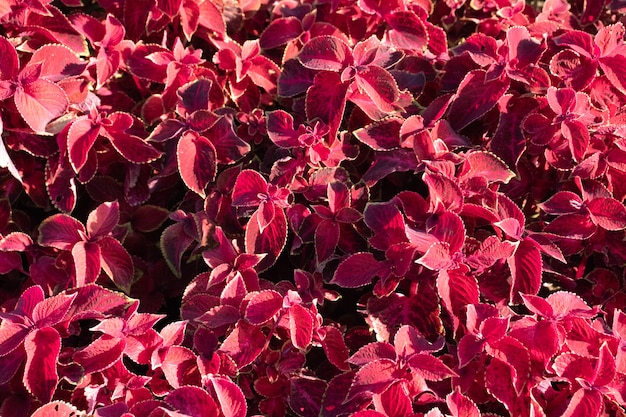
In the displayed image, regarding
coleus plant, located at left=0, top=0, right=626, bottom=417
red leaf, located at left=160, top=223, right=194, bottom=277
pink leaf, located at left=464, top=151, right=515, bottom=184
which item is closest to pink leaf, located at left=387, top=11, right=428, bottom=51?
coleus plant, located at left=0, top=0, right=626, bottom=417

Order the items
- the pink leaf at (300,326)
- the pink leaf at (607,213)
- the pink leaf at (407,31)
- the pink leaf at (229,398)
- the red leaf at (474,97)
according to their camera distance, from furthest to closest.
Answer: the pink leaf at (407,31), the red leaf at (474,97), the pink leaf at (607,213), the pink leaf at (300,326), the pink leaf at (229,398)

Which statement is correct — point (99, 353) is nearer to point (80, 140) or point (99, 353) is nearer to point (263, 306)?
point (263, 306)

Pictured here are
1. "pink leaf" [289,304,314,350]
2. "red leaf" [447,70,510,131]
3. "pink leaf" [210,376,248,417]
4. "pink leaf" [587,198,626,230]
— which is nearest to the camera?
"pink leaf" [210,376,248,417]

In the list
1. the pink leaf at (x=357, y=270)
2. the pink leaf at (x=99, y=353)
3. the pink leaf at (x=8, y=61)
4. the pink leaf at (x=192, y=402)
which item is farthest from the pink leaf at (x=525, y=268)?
the pink leaf at (x=8, y=61)

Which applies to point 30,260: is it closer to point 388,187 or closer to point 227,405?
point 227,405

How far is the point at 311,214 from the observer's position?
1530 millimetres

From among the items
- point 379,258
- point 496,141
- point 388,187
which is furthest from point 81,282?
point 496,141

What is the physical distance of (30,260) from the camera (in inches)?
62.3

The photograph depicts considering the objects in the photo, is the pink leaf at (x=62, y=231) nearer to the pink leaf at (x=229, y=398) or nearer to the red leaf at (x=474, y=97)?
the pink leaf at (x=229, y=398)

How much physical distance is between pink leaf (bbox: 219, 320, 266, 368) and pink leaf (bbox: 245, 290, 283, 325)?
0.05 m

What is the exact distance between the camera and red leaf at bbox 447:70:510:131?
1541 mm

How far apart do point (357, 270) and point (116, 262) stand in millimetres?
529

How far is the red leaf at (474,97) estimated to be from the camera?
1.54 meters

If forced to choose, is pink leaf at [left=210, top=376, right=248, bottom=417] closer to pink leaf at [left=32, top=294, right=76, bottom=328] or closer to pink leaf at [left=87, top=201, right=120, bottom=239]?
pink leaf at [left=32, top=294, right=76, bottom=328]
